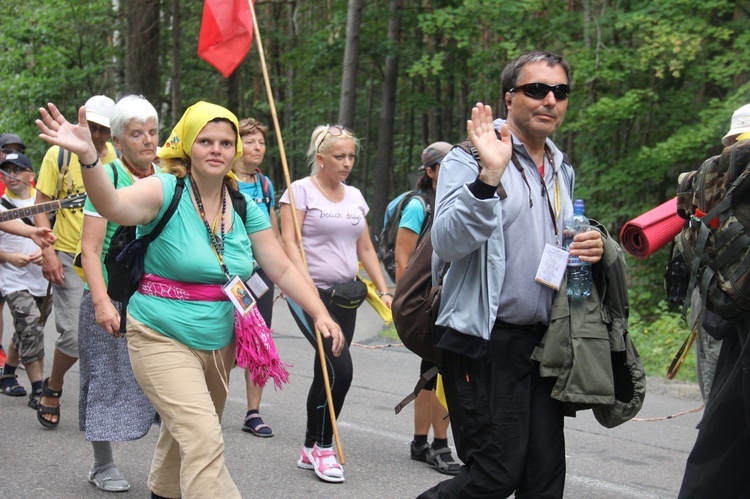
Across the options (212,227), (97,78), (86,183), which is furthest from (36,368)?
(97,78)

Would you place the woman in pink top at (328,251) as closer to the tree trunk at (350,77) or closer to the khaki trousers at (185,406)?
the khaki trousers at (185,406)

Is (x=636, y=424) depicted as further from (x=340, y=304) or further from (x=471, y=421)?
(x=471, y=421)

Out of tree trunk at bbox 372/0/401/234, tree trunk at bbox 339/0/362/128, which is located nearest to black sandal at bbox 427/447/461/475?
tree trunk at bbox 339/0/362/128

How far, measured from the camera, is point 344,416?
6.97m

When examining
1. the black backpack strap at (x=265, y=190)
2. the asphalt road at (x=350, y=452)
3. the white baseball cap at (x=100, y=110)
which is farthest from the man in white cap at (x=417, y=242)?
the white baseball cap at (x=100, y=110)

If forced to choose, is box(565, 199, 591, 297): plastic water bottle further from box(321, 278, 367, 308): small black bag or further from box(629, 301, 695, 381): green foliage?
box(629, 301, 695, 381): green foliage

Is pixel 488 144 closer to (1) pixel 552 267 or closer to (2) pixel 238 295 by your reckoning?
(1) pixel 552 267

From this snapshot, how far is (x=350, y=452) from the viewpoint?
5930 mm

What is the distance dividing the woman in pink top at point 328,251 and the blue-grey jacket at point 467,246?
1945 mm

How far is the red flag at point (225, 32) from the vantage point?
5957 mm

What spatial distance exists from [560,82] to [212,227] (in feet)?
4.96

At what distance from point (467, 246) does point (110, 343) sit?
2.49 m

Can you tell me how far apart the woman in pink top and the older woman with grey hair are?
94 cm

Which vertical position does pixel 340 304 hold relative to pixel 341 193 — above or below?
below
